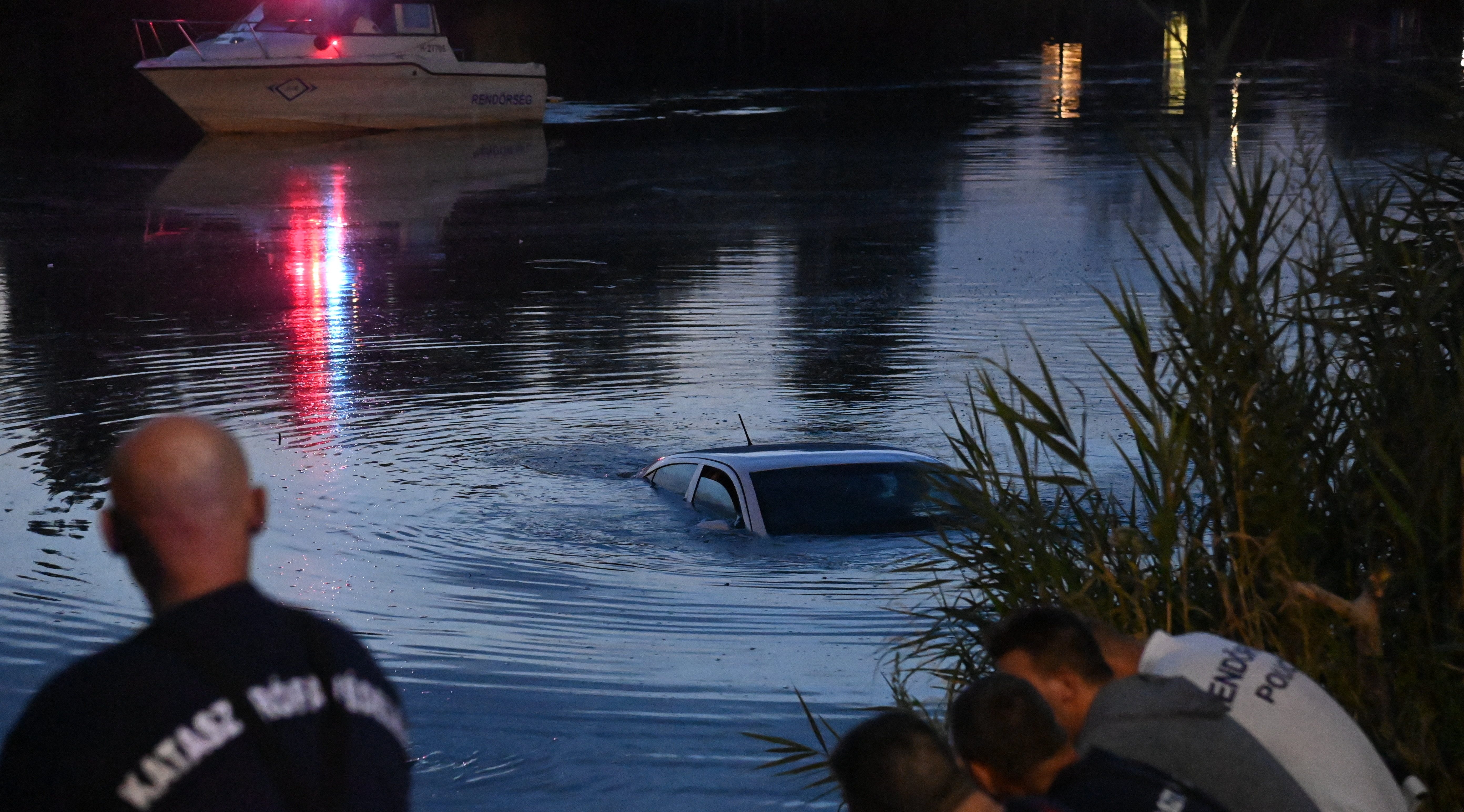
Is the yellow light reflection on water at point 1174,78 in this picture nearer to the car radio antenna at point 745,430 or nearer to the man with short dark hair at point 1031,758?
the car radio antenna at point 745,430

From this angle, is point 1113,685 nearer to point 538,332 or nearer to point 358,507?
point 358,507

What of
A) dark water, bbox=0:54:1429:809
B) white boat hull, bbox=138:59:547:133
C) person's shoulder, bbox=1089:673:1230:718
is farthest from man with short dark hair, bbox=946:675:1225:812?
white boat hull, bbox=138:59:547:133

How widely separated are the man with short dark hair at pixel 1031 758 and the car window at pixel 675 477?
8.15 metres

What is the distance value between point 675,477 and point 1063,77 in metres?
47.4

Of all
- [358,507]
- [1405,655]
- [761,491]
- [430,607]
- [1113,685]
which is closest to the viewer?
[1113,685]

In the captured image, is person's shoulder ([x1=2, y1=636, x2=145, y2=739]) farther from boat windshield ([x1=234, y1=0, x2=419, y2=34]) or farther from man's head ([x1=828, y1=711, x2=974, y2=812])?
boat windshield ([x1=234, y1=0, x2=419, y2=34])

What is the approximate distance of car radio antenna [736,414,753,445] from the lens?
12.1 m

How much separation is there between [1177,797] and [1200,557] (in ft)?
9.25

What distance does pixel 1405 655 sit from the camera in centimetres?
578

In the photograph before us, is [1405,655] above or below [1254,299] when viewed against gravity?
below

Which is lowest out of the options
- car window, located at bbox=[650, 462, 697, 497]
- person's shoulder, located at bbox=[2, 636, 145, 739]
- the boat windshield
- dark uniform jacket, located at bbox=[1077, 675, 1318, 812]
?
car window, located at bbox=[650, 462, 697, 497]

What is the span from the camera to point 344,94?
4134 cm

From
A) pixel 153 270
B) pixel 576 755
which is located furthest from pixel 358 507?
pixel 153 270

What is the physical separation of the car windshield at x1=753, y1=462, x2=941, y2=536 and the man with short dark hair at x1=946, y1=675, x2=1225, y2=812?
23.9 ft
